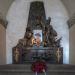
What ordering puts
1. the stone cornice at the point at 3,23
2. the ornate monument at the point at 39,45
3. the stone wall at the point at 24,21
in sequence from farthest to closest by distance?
the stone wall at the point at 24,21, the ornate monument at the point at 39,45, the stone cornice at the point at 3,23

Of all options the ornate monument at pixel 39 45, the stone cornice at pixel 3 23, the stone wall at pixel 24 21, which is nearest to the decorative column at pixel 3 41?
the stone cornice at pixel 3 23

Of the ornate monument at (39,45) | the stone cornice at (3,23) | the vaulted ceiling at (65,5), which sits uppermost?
the vaulted ceiling at (65,5)

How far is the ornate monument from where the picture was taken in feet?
32.5

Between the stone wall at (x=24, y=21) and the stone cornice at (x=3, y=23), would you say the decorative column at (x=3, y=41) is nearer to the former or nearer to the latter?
the stone cornice at (x=3, y=23)

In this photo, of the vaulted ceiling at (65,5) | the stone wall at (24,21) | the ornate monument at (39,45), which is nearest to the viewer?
the vaulted ceiling at (65,5)

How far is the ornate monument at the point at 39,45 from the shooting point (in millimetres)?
9914

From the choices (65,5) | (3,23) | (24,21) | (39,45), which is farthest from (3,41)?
(65,5)

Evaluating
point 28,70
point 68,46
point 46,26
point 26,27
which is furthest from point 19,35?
point 28,70

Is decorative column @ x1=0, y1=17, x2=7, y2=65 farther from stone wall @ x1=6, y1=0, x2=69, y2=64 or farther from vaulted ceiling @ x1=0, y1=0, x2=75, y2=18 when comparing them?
vaulted ceiling @ x1=0, y1=0, x2=75, y2=18

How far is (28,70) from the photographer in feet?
23.4

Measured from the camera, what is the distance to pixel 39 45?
9961mm

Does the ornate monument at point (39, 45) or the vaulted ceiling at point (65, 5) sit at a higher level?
the vaulted ceiling at point (65, 5)

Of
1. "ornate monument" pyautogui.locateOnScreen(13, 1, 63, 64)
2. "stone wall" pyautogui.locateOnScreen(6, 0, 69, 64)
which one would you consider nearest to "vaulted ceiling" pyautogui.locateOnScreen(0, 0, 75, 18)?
"stone wall" pyautogui.locateOnScreen(6, 0, 69, 64)

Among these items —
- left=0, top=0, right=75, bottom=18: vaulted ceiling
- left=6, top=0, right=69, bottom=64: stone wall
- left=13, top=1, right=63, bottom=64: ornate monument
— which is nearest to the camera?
left=0, top=0, right=75, bottom=18: vaulted ceiling
